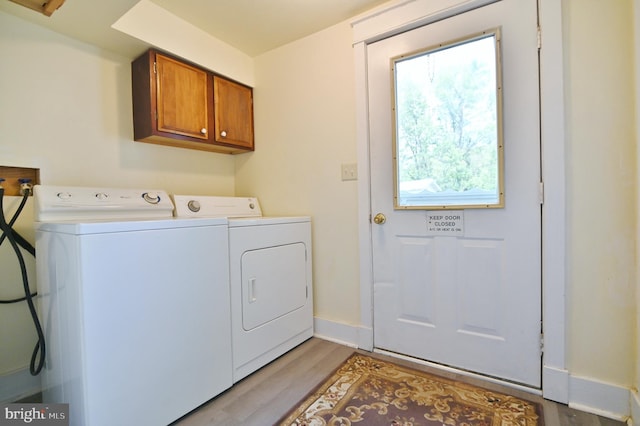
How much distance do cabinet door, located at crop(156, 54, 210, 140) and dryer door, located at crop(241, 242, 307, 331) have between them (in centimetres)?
96

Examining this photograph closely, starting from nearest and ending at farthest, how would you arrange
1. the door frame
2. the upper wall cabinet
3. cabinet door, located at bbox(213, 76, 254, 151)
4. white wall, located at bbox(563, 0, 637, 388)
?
white wall, located at bbox(563, 0, 637, 388), the door frame, the upper wall cabinet, cabinet door, located at bbox(213, 76, 254, 151)

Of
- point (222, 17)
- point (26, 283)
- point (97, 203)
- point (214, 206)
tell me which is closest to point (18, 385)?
point (26, 283)

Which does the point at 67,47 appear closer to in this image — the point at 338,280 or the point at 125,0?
the point at 125,0

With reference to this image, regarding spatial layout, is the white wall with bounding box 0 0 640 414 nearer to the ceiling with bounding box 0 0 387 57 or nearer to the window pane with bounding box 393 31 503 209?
the ceiling with bounding box 0 0 387 57

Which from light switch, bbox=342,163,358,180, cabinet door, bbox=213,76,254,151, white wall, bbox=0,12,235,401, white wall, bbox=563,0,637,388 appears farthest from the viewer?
cabinet door, bbox=213,76,254,151

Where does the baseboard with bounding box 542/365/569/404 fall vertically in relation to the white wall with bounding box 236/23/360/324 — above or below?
below

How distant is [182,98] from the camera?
1.93m

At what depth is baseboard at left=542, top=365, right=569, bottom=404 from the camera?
1.38 m

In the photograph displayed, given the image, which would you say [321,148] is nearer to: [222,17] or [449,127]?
[449,127]

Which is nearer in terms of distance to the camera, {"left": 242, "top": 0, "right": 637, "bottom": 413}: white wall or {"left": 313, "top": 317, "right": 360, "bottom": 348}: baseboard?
{"left": 242, "top": 0, "right": 637, "bottom": 413}: white wall

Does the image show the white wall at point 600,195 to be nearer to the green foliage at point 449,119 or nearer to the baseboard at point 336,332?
the green foliage at point 449,119

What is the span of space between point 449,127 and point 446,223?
1.77 feet

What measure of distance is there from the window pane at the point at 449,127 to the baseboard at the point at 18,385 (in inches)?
87.0

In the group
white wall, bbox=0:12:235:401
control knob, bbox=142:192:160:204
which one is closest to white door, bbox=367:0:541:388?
control knob, bbox=142:192:160:204
